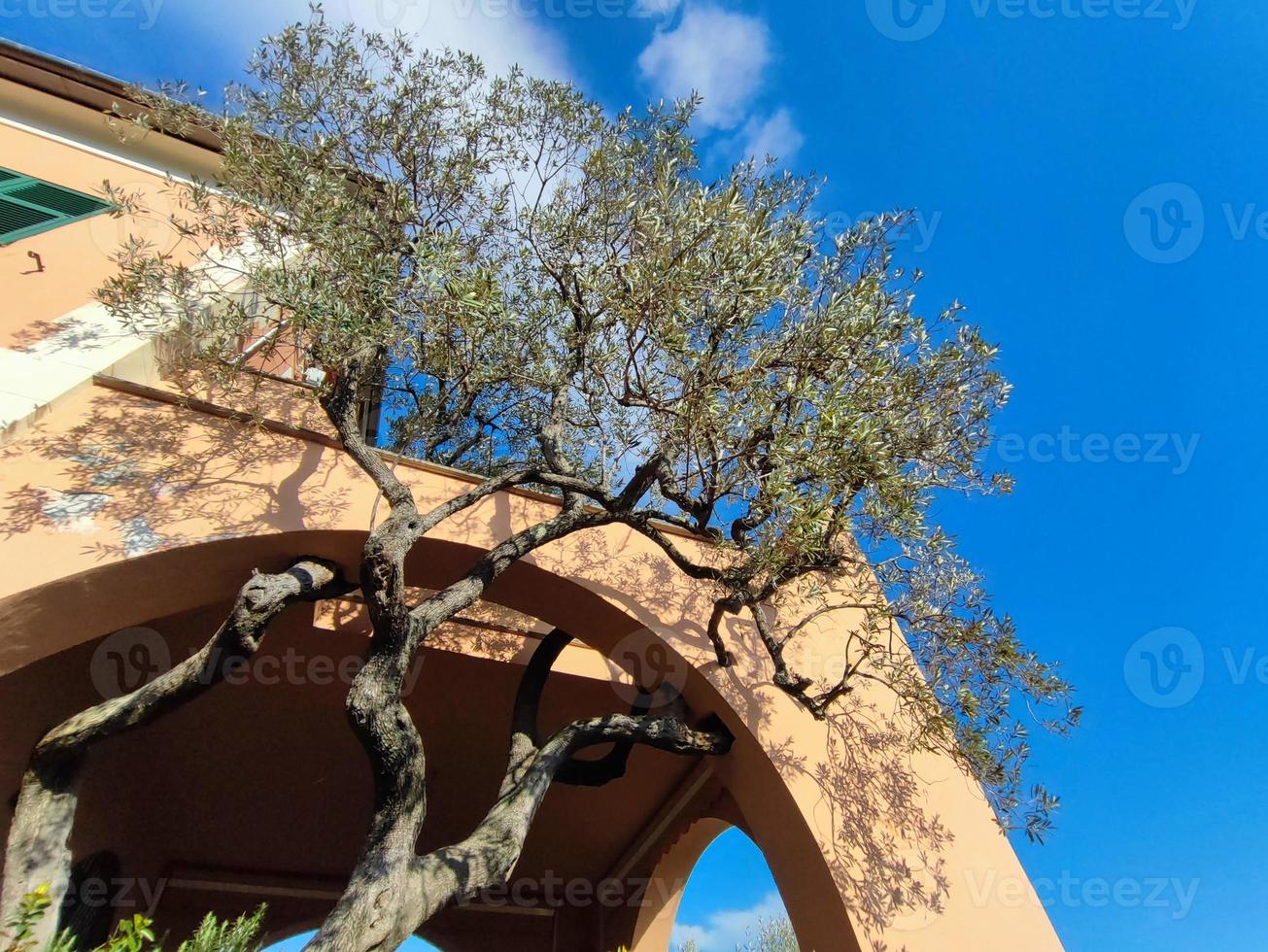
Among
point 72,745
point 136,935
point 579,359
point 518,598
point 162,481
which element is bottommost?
point 136,935

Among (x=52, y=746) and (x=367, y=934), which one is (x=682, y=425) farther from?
(x=52, y=746)

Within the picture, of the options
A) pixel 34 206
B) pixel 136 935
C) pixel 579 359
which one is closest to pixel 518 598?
pixel 579 359

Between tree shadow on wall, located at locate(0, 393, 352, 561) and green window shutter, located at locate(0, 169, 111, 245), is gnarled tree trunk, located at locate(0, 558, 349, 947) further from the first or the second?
green window shutter, located at locate(0, 169, 111, 245)

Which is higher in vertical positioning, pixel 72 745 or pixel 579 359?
pixel 579 359

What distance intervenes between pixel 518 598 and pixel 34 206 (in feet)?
17.7

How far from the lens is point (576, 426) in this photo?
6891 mm

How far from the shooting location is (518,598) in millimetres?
5891

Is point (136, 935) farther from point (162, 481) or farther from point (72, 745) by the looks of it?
point (162, 481)

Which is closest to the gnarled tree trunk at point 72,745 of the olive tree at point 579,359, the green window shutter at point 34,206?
the olive tree at point 579,359

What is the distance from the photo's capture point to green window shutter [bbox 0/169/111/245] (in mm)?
6139

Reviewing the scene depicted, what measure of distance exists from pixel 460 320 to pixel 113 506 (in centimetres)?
248

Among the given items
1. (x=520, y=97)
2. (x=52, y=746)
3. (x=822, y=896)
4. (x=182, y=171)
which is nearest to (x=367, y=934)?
(x=52, y=746)

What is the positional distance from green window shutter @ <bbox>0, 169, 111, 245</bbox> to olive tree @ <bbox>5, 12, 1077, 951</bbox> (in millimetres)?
316

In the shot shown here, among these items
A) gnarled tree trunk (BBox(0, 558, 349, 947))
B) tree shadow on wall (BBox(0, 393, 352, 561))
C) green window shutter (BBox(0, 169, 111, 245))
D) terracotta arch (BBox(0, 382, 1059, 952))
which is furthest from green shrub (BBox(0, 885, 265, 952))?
green window shutter (BBox(0, 169, 111, 245))
